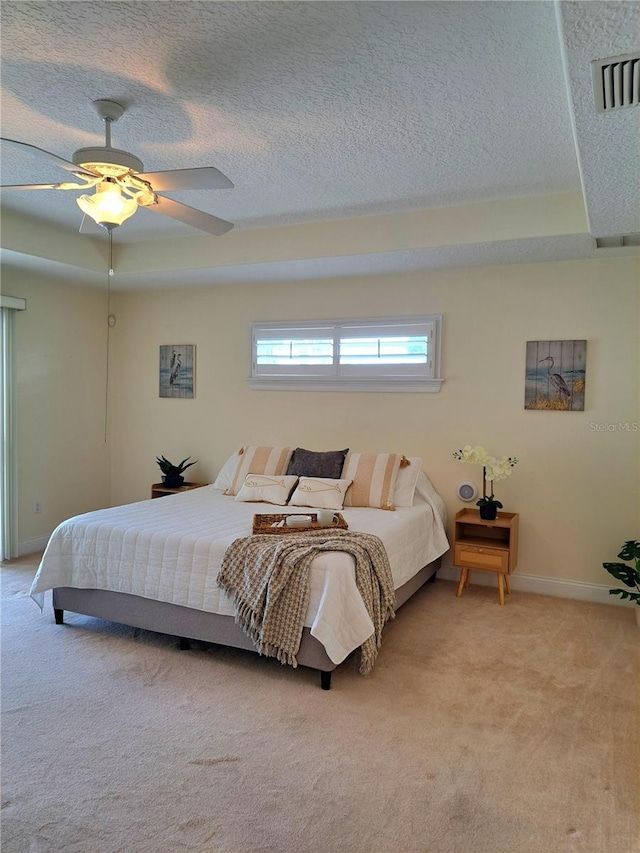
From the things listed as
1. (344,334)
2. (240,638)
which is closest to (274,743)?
(240,638)

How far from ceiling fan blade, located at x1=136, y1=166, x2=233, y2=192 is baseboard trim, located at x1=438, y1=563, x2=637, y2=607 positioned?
3252 millimetres

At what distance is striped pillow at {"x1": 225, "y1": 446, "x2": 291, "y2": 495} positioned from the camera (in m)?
4.70

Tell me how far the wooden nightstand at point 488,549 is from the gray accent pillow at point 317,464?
3.11ft

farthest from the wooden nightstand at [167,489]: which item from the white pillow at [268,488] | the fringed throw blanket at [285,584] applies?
the fringed throw blanket at [285,584]

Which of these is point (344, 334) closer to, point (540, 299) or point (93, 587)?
point (540, 299)

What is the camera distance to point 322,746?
241cm

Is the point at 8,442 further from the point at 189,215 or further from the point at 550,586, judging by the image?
the point at 550,586

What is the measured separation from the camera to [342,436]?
16.5 ft

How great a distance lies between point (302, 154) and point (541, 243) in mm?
1641

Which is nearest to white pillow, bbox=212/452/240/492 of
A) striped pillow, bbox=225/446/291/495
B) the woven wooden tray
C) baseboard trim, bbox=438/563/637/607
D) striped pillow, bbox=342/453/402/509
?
striped pillow, bbox=225/446/291/495

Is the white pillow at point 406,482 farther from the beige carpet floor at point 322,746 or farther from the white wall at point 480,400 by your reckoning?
the beige carpet floor at point 322,746

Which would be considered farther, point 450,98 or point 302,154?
point 302,154

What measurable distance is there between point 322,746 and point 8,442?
3857mm

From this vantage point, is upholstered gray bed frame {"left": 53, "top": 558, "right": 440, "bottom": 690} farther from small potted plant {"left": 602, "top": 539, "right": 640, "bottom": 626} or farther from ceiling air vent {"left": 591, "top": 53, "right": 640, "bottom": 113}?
ceiling air vent {"left": 591, "top": 53, "right": 640, "bottom": 113}
